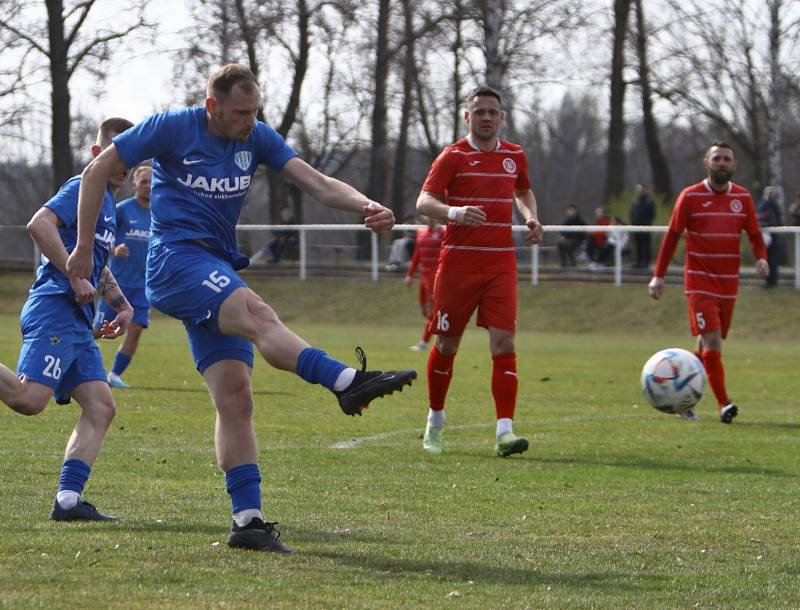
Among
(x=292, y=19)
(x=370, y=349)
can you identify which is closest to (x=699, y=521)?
(x=370, y=349)

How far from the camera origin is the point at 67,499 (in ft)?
21.3

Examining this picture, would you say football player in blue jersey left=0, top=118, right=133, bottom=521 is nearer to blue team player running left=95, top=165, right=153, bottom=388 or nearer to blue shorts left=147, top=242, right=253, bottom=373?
blue shorts left=147, top=242, right=253, bottom=373

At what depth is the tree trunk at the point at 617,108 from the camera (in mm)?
38719

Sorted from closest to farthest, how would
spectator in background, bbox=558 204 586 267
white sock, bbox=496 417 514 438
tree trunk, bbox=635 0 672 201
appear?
white sock, bbox=496 417 514 438, spectator in background, bbox=558 204 586 267, tree trunk, bbox=635 0 672 201

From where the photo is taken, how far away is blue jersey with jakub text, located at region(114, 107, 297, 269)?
231 inches

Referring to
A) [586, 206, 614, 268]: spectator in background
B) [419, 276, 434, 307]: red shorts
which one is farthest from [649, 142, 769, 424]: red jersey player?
[586, 206, 614, 268]: spectator in background

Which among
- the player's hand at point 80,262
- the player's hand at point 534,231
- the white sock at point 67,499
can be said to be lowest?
the white sock at point 67,499

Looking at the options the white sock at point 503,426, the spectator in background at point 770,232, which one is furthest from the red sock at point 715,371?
the spectator in background at point 770,232

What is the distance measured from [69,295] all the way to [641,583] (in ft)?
9.86

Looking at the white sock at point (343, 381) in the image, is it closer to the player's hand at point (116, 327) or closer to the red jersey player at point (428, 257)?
the player's hand at point (116, 327)

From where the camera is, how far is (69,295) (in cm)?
679

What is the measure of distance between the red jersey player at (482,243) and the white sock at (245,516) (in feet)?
12.2

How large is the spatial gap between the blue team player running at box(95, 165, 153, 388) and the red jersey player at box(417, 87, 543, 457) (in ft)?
14.4

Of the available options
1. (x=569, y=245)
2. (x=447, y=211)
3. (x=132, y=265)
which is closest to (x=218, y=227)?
(x=447, y=211)
